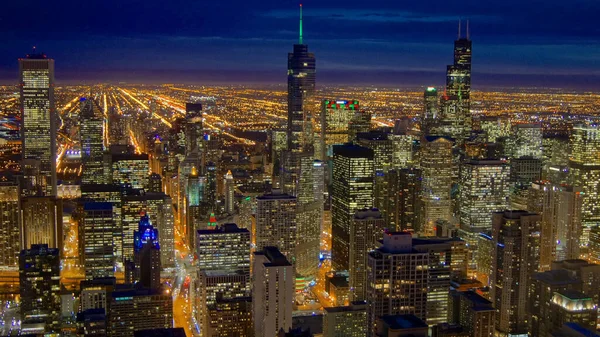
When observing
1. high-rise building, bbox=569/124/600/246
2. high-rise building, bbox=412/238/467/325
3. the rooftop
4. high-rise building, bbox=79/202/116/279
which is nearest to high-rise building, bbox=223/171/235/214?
high-rise building, bbox=79/202/116/279

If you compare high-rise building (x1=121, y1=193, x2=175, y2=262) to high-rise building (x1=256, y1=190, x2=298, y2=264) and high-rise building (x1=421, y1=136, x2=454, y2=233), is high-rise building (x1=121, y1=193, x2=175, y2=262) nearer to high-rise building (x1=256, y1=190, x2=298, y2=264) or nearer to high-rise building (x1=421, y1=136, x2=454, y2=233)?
high-rise building (x1=256, y1=190, x2=298, y2=264)

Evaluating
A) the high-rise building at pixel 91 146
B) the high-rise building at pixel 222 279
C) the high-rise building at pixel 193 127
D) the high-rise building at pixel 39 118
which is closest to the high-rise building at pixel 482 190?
the high-rise building at pixel 222 279

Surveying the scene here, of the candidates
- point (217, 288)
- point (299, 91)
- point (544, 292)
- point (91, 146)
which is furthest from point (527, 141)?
point (91, 146)

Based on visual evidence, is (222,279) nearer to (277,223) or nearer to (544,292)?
(277,223)

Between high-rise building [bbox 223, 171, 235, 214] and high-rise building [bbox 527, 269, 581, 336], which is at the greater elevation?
high-rise building [bbox 223, 171, 235, 214]

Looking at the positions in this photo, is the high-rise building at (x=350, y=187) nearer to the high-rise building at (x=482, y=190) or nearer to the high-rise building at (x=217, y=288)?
the high-rise building at (x=482, y=190)

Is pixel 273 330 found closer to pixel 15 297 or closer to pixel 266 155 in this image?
pixel 15 297
